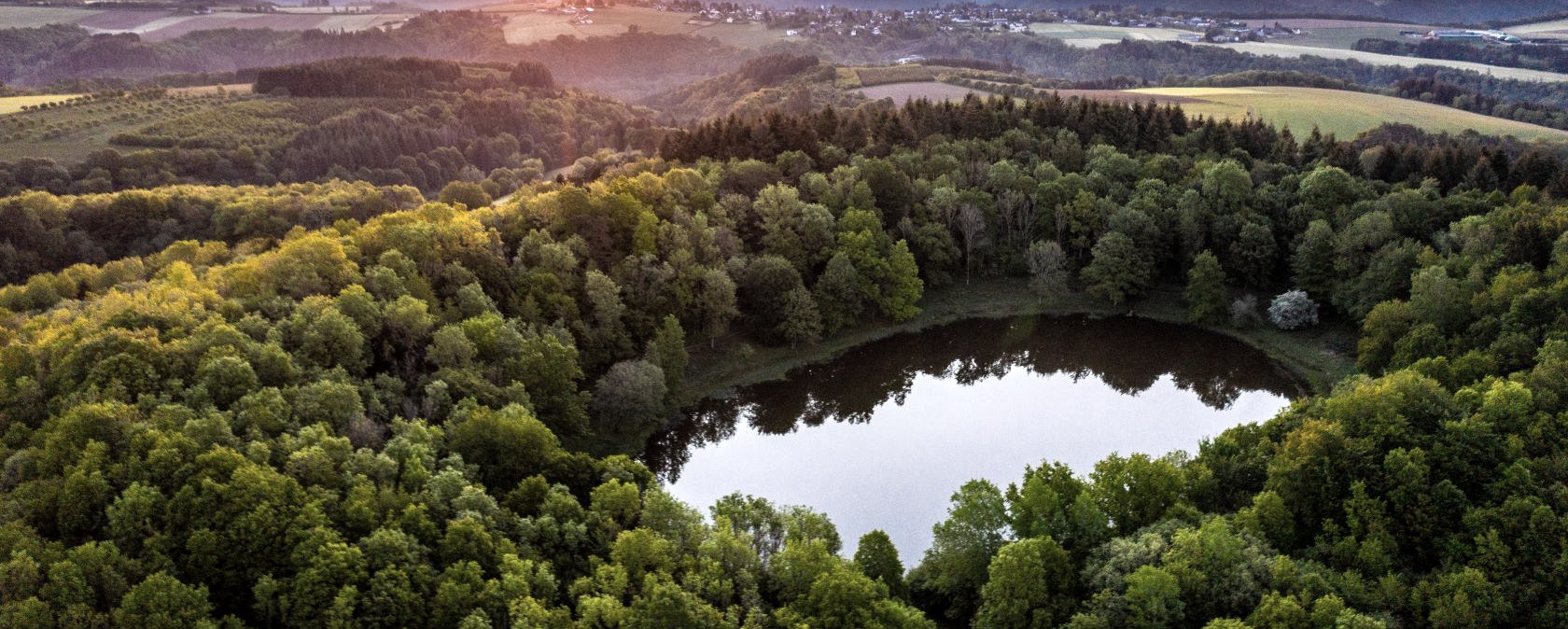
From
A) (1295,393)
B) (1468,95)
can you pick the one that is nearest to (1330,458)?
(1295,393)

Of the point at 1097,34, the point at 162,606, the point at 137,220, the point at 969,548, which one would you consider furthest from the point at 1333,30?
the point at 162,606

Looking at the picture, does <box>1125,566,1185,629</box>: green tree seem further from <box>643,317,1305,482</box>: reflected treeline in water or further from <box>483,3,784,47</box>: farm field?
<box>483,3,784,47</box>: farm field

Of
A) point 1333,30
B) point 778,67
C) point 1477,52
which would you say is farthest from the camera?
point 1333,30

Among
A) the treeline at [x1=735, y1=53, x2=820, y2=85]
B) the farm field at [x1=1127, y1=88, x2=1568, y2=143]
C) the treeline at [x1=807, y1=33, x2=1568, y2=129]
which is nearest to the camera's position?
the farm field at [x1=1127, y1=88, x2=1568, y2=143]

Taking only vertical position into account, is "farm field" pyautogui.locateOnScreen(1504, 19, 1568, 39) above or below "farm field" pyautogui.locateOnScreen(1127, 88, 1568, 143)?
above

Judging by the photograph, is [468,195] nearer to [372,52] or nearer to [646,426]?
[646,426]

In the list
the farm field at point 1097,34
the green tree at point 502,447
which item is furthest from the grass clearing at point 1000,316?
the farm field at point 1097,34

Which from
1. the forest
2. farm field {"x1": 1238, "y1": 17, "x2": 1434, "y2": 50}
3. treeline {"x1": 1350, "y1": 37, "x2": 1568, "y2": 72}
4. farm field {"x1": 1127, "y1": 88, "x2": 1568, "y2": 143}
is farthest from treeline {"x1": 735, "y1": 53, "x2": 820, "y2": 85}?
treeline {"x1": 1350, "y1": 37, "x2": 1568, "y2": 72}
